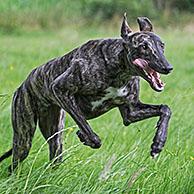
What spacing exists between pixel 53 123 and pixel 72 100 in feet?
2.33

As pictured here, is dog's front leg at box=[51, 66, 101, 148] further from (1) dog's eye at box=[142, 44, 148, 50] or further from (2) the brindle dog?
(1) dog's eye at box=[142, 44, 148, 50]

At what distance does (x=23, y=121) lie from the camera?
5402 millimetres

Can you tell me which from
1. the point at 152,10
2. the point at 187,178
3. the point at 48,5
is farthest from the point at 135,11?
the point at 187,178

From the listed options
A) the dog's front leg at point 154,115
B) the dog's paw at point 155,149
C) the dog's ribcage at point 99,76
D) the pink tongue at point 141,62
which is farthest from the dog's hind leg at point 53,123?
the pink tongue at point 141,62

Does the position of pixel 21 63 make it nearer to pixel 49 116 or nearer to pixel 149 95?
pixel 149 95

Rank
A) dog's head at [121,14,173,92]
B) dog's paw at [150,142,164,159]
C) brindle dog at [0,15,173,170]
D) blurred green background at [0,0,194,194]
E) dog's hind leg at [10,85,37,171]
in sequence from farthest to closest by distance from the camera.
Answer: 1. dog's hind leg at [10,85,37,171]
2. blurred green background at [0,0,194,194]
3. dog's paw at [150,142,164,159]
4. brindle dog at [0,15,173,170]
5. dog's head at [121,14,173,92]

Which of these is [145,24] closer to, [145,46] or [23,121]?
[145,46]

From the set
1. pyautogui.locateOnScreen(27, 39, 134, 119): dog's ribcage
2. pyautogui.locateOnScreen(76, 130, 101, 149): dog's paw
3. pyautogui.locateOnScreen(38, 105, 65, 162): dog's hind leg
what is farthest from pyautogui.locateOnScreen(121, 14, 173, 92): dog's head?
pyautogui.locateOnScreen(38, 105, 65, 162): dog's hind leg

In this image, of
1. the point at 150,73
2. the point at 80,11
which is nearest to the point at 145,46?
the point at 150,73

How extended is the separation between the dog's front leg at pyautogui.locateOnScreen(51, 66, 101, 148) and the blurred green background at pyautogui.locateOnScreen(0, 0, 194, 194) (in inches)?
4.9

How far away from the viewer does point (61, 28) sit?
75.7 feet

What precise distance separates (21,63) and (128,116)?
9.24m

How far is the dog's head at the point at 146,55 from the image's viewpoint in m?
4.35

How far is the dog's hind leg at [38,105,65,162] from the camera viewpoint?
5.41 metres
